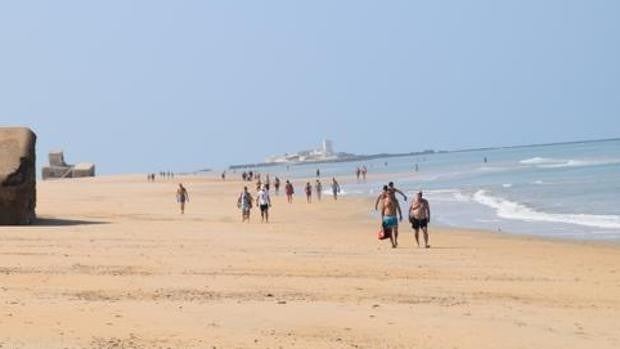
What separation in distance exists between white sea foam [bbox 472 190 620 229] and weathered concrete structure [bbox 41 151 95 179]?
2745 inches

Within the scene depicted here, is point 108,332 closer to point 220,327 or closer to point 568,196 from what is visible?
point 220,327

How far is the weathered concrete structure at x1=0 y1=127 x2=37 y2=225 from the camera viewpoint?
2259 cm

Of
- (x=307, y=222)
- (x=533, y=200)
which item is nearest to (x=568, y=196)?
(x=533, y=200)

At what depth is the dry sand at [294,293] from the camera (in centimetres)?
855

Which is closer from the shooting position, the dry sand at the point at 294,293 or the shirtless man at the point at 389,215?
the dry sand at the point at 294,293

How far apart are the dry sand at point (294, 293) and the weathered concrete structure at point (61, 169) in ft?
275

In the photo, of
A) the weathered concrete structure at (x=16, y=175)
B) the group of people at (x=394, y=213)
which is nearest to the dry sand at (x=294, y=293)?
the group of people at (x=394, y=213)

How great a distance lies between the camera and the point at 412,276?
1430 cm

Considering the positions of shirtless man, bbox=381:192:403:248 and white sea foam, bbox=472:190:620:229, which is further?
white sea foam, bbox=472:190:620:229

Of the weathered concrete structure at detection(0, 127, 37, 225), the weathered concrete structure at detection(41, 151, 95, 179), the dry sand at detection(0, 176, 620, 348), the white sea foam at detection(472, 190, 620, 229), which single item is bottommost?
the dry sand at detection(0, 176, 620, 348)

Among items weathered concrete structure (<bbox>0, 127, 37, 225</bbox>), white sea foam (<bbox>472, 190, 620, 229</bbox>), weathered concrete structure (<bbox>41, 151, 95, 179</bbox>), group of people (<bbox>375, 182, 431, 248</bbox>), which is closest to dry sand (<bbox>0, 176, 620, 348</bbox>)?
group of people (<bbox>375, 182, 431, 248</bbox>)

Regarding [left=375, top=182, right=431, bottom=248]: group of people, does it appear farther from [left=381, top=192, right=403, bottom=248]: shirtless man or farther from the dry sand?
the dry sand

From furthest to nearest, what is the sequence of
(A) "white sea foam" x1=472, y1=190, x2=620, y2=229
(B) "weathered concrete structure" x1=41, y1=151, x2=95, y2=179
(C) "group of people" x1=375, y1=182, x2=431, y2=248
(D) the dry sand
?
(B) "weathered concrete structure" x1=41, y1=151, x2=95, y2=179 → (A) "white sea foam" x1=472, y1=190, x2=620, y2=229 → (C) "group of people" x1=375, y1=182, x2=431, y2=248 → (D) the dry sand

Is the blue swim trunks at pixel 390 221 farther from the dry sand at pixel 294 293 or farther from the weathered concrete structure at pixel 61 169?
the weathered concrete structure at pixel 61 169
